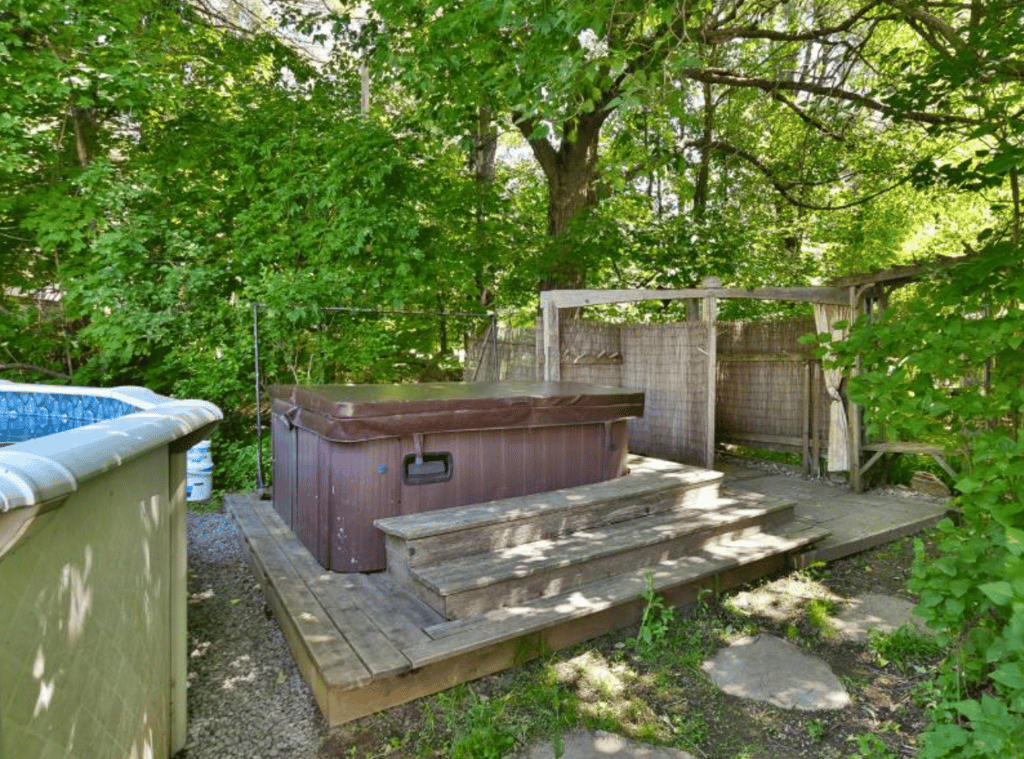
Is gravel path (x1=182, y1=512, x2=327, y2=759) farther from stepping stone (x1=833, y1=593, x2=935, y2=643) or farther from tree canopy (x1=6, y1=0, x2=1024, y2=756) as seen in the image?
stepping stone (x1=833, y1=593, x2=935, y2=643)

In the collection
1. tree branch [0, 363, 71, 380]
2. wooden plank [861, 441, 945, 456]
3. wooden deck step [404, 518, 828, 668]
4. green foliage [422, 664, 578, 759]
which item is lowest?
green foliage [422, 664, 578, 759]

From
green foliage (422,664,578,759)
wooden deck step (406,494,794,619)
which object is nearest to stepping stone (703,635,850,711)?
wooden deck step (406,494,794,619)

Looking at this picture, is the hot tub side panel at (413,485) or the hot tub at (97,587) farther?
the hot tub side panel at (413,485)

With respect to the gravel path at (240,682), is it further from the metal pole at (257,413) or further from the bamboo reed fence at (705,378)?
the bamboo reed fence at (705,378)

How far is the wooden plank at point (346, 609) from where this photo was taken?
2.29m

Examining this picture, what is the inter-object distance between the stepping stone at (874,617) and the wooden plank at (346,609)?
227cm

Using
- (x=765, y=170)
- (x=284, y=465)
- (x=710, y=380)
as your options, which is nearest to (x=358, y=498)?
(x=284, y=465)

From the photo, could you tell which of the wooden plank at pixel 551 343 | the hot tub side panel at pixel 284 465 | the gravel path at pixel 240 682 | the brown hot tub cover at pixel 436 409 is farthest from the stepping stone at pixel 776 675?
the wooden plank at pixel 551 343

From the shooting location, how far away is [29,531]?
2.84 ft

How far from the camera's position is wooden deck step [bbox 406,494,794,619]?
106 inches

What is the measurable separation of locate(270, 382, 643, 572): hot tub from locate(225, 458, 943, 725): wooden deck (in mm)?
257

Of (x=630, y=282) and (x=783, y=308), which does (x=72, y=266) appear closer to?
(x=630, y=282)

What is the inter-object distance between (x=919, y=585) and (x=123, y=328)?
6284mm

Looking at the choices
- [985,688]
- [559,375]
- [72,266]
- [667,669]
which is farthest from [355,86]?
[985,688]
